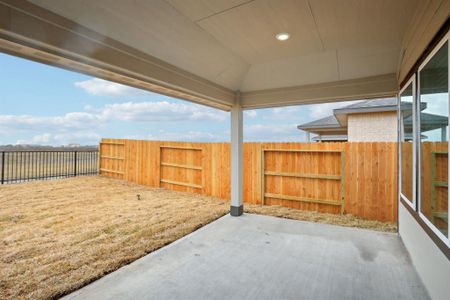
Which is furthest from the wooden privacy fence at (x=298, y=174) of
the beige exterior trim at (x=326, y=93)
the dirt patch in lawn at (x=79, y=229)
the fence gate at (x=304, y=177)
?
the beige exterior trim at (x=326, y=93)

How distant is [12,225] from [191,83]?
3.87 metres

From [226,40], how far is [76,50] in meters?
1.64

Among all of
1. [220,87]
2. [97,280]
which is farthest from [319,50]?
[97,280]

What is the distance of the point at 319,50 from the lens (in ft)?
10.6

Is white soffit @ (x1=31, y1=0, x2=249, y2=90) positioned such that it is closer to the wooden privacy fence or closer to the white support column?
the white support column

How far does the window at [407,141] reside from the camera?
2.81 meters

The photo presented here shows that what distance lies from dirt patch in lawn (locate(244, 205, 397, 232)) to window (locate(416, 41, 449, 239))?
6.57 ft

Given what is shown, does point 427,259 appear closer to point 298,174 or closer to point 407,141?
point 407,141

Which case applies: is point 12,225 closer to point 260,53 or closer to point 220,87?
point 220,87

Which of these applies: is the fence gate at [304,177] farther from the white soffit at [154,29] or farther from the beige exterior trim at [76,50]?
the beige exterior trim at [76,50]

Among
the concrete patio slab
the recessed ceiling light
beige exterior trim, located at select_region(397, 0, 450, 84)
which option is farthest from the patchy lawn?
the recessed ceiling light

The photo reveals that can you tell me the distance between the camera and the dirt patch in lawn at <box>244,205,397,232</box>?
4.14 metres

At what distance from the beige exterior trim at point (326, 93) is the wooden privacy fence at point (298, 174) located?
4.24 ft

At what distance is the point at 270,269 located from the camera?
8.61ft
